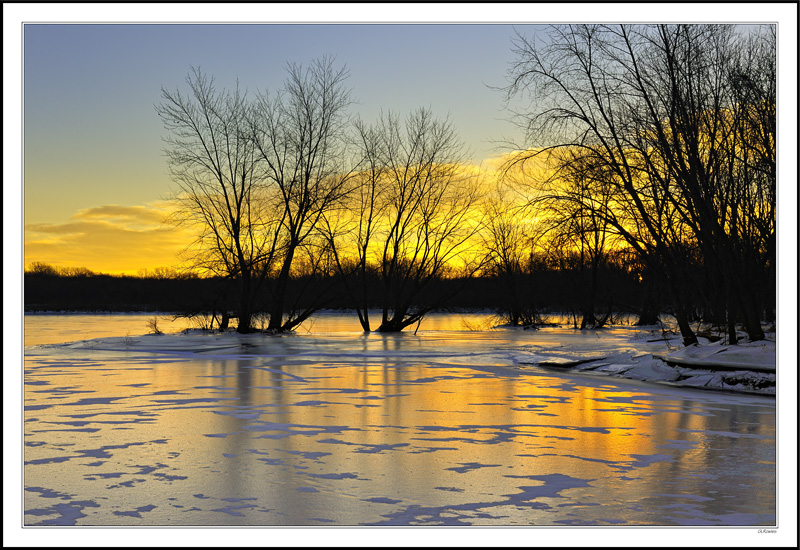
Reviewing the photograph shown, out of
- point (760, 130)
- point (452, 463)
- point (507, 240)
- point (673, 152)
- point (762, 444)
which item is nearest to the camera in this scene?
point (452, 463)

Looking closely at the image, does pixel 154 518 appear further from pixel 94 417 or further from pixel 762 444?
pixel 762 444

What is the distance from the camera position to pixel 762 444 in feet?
24.6

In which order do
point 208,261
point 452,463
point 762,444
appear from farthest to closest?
point 208,261 < point 762,444 < point 452,463

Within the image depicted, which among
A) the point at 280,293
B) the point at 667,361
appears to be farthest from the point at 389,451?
the point at 280,293

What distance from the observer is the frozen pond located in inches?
201

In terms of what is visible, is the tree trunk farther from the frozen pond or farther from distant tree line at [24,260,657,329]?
the frozen pond

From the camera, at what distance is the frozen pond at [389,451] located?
5113 millimetres

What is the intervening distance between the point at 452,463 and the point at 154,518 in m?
2.78

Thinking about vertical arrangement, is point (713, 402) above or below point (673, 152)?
below

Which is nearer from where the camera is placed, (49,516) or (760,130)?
(49,516)

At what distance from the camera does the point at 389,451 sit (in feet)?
23.4

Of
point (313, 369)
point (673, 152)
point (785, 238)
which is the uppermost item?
point (673, 152)

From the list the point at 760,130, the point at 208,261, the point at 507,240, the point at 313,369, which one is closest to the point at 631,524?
the point at 313,369

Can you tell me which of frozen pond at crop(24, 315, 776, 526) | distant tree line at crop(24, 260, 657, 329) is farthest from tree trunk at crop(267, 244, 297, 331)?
frozen pond at crop(24, 315, 776, 526)
